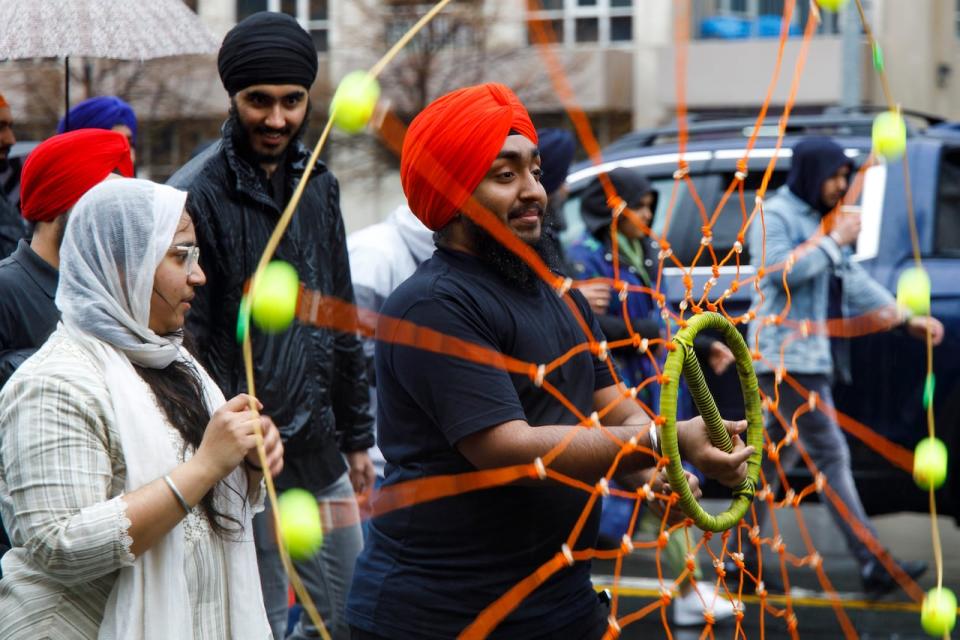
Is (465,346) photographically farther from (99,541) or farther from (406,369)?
(99,541)

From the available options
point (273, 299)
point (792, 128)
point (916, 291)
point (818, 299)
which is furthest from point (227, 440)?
point (792, 128)

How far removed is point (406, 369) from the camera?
2906 millimetres

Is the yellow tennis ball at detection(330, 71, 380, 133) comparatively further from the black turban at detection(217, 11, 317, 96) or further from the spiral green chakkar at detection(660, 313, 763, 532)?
the black turban at detection(217, 11, 317, 96)

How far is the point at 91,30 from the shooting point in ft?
14.4

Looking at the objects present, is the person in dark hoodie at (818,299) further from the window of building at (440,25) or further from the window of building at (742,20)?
the window of building at (742,20)

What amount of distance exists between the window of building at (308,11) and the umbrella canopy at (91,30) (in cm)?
1661

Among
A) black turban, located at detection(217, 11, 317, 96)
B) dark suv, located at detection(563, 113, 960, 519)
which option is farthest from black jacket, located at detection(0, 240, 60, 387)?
dark suv, located at detection(563, 113, 960, 519)

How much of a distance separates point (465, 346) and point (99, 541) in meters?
0.73

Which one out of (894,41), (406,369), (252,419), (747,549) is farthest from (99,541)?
(894,41)

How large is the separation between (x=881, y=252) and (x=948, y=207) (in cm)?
39

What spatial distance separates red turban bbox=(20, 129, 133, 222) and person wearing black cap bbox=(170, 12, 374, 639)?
241 millimetres

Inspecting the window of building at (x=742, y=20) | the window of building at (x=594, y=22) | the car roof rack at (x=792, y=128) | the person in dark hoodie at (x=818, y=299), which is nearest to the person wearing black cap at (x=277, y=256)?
the person in dark hoodie at (x=818, y=299)

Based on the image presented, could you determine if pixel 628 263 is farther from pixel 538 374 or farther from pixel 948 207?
pixel 538 374

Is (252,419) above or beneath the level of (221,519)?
above
